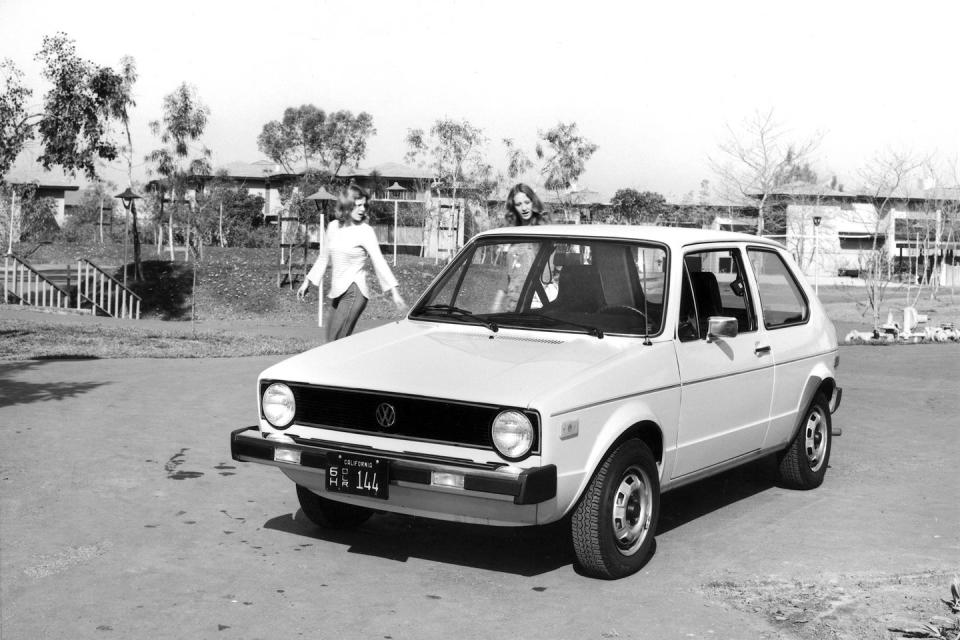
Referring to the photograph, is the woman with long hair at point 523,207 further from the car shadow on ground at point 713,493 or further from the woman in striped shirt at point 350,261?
the car shadow on ground at point 713,493

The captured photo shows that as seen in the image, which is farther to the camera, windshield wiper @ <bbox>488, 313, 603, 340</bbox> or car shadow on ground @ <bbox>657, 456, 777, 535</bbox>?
car shadow on ground @ <bbox>657, 456, 777, 535</bbox>

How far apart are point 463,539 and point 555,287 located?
148cm

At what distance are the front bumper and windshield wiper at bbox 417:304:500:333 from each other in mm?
1220

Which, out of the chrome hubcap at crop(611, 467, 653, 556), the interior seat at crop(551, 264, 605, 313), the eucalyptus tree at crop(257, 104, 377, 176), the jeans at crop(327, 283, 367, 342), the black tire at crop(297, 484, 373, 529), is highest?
the eucalyptus tree at crop(257, 104, 377, 176)

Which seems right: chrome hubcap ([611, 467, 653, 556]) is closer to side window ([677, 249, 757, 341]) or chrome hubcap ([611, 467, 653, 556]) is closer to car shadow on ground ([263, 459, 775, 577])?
car shadow on ground ([263, 459, 775, 577])

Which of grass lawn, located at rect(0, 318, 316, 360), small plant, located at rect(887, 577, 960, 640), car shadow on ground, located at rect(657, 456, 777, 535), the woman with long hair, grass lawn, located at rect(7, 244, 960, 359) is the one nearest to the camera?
small plant, located at rect(887, 577, 960, 640)

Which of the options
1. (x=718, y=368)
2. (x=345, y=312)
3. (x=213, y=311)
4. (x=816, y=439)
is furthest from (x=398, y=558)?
(x=213, y=311)

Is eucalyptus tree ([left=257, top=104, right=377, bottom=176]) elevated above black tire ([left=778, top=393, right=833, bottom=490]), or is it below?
above

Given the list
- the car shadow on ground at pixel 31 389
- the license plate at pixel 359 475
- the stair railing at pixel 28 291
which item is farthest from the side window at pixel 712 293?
the stair railing at pixel 28 291

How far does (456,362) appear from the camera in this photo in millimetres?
5500

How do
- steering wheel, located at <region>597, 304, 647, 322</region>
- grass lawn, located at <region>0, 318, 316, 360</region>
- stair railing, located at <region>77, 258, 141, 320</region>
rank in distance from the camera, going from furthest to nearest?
stair railing, located at <region>77, 258, 141, 320</region> < grass lawn, located at <region>0, 318, 316, 360</region> < steering wheel, located at <region>597, 304, 647, 322</region>

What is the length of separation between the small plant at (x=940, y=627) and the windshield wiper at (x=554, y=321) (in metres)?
2.02

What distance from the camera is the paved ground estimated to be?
4.72m

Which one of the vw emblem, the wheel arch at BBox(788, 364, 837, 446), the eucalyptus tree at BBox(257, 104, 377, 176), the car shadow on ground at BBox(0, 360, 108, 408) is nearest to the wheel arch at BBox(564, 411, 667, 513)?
the vw emblem
